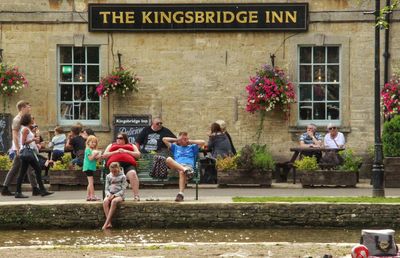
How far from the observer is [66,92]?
2562 cm

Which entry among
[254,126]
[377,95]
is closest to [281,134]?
[254,126]

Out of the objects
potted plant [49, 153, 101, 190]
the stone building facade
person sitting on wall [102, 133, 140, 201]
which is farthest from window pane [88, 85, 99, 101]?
person sitting on wall [102, 133, 140, 201]

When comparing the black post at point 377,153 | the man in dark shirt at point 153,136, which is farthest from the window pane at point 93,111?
the black post at point 377,153

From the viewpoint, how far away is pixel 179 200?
61.1 ft

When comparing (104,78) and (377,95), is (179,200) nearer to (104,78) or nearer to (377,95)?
(377,95)

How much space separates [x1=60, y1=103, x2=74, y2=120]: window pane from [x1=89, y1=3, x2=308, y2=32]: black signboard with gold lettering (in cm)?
167

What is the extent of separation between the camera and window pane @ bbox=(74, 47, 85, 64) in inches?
1006

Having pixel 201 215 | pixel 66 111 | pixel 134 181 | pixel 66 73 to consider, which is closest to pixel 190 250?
pixel 201 215

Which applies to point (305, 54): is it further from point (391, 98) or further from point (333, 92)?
point (391, 98)

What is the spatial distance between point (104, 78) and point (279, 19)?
3.75 meters

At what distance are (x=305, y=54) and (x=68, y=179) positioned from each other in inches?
236

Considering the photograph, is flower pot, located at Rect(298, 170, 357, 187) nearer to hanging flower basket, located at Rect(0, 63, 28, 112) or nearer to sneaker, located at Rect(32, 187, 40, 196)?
sneaker, located at Rect(32, 187, 40, 196)

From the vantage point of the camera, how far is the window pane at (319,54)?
25359 millimetres

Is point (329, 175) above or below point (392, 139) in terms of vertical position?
below
